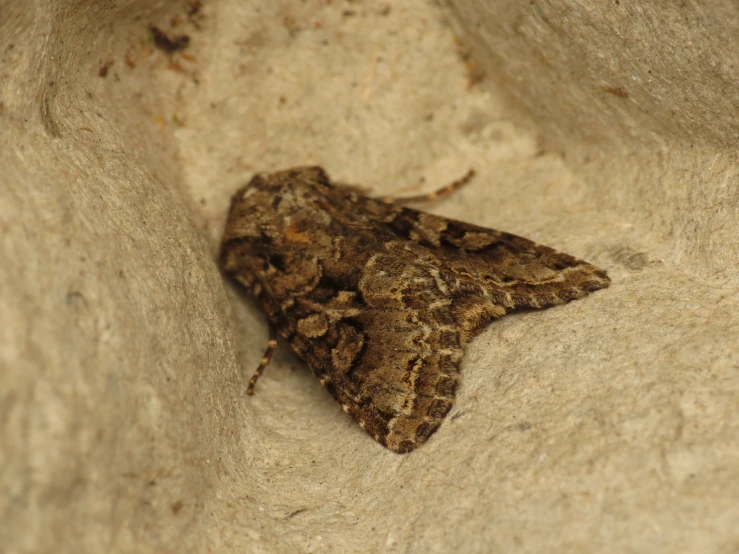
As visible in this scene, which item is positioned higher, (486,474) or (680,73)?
(680,73)

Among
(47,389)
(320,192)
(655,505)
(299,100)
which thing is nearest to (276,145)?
(299,100)

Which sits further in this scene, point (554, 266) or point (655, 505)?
point (554, 266)

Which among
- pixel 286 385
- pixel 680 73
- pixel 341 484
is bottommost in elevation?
pixel 286 385

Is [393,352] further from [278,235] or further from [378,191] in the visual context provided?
[378,191]

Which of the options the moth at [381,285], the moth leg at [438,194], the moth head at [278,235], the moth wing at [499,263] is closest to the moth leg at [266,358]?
the moth at [381,285]

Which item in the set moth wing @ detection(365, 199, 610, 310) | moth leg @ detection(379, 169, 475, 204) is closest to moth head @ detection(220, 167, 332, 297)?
moth wing @ detection(365, 199, 610, 310)

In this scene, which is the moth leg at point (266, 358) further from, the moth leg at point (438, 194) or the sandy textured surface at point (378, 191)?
the moth leg at point (438, 194)

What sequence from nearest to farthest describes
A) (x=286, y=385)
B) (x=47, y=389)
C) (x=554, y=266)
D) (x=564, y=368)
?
(x=47, y=389), (x=564, y=368), (x=554, y=266), (x=286, y=385)

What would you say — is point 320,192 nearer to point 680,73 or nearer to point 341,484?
point 341,484
